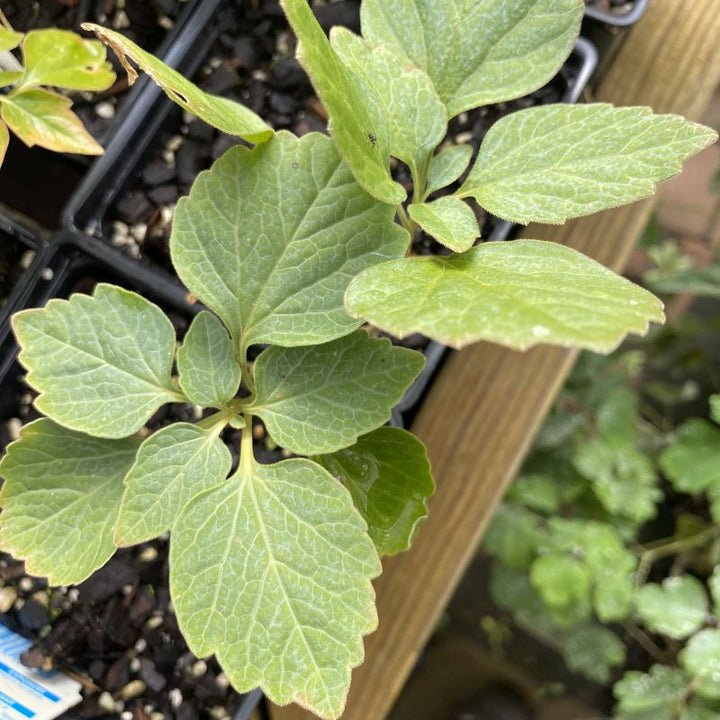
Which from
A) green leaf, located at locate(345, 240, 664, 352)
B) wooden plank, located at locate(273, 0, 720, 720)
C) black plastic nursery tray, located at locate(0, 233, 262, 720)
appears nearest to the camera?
green leaf, located at locate(345, 240, 664, 352)

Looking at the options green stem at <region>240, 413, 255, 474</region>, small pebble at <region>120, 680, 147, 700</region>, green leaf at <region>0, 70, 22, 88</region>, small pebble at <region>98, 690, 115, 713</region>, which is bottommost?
small pebble at <region>98, 690, 115, 713</region>

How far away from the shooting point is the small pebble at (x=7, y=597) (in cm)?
59

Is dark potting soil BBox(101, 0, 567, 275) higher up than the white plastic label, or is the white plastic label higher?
dark potting soil BBox(101, 0, 567, 275)

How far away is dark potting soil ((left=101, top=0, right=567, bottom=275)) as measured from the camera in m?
0.61

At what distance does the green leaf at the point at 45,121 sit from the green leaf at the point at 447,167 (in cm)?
22

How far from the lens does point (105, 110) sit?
65cm

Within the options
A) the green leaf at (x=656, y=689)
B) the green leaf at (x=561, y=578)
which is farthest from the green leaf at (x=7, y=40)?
the green leaf at (x=656, y=689)

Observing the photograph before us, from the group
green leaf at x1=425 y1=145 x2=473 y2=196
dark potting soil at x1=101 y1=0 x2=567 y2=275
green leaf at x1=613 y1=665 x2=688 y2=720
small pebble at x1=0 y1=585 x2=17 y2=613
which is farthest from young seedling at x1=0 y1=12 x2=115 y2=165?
green leaf at x1=613 y1=665 x2=688 y2=720

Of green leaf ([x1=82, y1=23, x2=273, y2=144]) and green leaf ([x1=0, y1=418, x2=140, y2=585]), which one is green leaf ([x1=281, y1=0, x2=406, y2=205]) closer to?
green leaf ([x1=82, y1=23, x2=273, y2=144])

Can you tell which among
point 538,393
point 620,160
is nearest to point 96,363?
point 620,160

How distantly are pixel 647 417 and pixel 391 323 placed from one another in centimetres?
88

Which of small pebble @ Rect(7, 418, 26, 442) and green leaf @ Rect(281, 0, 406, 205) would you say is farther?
small pebble @ Rect(7, 418, 26, 442)

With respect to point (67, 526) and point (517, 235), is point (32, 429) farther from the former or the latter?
point (517, 235)

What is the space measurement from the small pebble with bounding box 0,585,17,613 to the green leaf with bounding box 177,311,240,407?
0.28 meters
